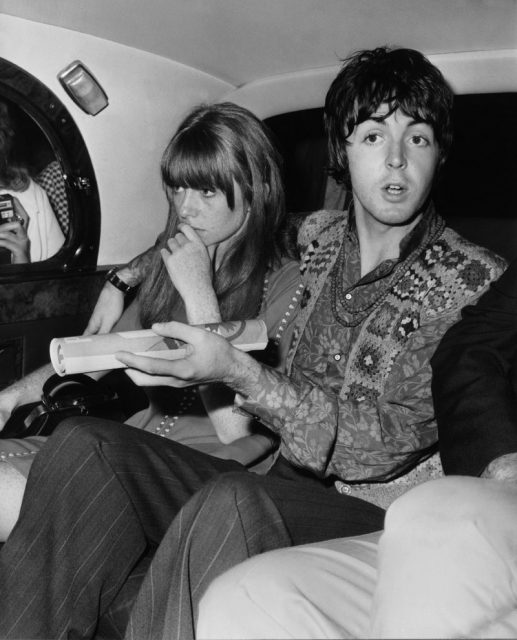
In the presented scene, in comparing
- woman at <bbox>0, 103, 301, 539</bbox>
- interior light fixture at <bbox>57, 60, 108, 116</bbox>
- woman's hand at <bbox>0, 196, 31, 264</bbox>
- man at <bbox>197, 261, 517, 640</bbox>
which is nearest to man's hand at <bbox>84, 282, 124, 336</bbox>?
woman at <bbox>0, 103, 301, 539</bbox>

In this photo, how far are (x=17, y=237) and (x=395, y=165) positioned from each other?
1164mm

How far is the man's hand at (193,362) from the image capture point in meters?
1.49

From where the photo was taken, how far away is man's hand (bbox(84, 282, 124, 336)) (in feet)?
7.35

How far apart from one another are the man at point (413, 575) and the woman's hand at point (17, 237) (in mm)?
1376

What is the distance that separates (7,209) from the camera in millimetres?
2354

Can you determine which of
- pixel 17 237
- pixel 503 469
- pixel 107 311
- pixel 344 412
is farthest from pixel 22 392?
pixel 503 469

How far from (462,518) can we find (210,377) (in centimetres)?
57

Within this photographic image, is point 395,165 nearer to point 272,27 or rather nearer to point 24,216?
point 272,27

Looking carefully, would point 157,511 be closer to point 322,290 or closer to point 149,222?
point 322,290

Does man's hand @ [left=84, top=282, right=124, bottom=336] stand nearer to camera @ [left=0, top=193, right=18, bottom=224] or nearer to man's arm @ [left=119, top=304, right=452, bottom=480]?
camera @ [left=0, top=193, right=18, bottom=224]

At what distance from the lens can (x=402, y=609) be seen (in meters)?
1.03

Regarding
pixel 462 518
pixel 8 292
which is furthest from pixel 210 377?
pixel 8 292

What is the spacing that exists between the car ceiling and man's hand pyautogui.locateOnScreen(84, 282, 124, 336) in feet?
2.33

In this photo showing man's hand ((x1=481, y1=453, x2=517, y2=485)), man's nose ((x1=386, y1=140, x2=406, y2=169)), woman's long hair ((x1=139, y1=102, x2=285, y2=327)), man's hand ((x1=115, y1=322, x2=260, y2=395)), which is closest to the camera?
man's hand ((x1=481, y1=453, x2=517, y2=485))
